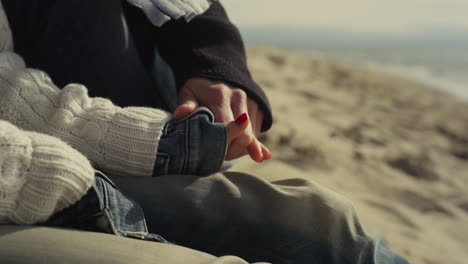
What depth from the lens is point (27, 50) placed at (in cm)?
131

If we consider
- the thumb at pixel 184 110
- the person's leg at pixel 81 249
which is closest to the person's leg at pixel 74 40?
the thumb at pixel 184 110

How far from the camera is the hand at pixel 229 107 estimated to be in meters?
1.13

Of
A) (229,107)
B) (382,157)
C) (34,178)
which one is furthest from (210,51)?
(382,157)

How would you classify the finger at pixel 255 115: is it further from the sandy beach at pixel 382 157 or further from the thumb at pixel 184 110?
the sandy beach at pixel 382 157

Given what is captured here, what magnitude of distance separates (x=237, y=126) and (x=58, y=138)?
1.24 feet

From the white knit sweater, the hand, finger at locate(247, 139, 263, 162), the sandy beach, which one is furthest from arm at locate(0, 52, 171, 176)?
the sandy beach

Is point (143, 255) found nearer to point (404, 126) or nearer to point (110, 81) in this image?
point (110, 81)

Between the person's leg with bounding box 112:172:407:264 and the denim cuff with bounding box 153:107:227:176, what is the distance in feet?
0.16

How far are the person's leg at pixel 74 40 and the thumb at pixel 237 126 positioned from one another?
15.0 inches

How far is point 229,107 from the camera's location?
1.20m

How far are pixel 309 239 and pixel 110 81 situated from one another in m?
0.68

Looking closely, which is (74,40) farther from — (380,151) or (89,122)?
(380,151)

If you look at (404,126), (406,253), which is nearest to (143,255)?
(406,253)

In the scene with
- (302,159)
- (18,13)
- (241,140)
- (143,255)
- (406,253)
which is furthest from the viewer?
(302,159)
